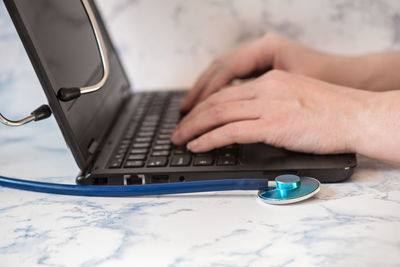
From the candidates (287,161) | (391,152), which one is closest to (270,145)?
(287,161)

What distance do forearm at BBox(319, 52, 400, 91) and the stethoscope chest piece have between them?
348 mm

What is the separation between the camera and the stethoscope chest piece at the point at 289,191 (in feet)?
2.28

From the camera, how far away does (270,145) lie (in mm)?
833

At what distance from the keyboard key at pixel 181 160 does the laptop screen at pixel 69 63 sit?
124mm

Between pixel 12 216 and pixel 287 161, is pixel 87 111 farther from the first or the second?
pixel 287 161

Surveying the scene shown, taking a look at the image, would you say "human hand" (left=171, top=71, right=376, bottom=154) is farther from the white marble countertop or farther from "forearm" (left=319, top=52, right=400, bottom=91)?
"forearm" (left=319, top=52, right=400, bottom=91)

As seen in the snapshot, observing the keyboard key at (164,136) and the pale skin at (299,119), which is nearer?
the pale skin at (299,119)

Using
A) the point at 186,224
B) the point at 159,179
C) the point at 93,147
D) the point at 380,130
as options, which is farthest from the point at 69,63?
the point at 380,130

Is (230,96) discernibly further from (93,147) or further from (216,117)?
(93,147)

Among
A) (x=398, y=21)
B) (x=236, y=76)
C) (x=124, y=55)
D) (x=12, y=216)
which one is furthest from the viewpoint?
(x=124, y=55)

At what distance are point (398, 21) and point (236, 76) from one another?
0.40m

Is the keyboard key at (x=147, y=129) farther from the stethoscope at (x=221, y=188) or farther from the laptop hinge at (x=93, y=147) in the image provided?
the stethoscope at (x=221, y=188)

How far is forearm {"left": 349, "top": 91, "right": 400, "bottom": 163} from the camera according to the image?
2.47ft

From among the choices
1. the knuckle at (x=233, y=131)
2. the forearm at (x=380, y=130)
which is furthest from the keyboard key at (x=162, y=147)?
the forearm at (x=380, y=130)
